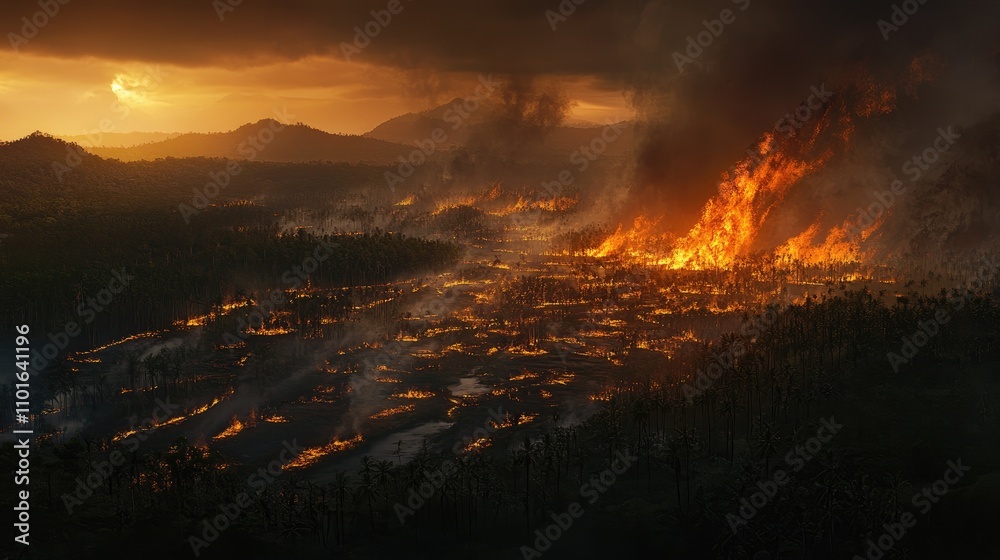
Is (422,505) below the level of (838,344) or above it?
below

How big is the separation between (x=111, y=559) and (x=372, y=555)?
3329cm

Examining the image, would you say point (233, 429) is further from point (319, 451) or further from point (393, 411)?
point (393, 411)

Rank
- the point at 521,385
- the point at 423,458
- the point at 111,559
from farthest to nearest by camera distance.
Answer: the point at 521,385 → the point at 423,458 → the point at 111,559

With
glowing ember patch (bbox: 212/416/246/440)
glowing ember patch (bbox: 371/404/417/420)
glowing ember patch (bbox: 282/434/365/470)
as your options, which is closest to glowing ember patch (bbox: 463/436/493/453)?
glowing ember patch (bbox: 282/434/365/470)

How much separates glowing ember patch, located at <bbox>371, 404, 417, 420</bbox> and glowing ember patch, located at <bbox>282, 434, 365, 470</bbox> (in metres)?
10.5

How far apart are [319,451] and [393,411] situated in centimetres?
2326

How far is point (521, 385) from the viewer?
617 ft

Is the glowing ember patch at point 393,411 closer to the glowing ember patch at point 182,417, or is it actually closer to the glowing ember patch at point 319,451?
the glowing ember patch at point 319,451

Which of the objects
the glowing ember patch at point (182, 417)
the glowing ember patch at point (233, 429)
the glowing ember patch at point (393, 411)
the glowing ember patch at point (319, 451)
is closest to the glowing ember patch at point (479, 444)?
the glowing ember patch at point (319, 451)

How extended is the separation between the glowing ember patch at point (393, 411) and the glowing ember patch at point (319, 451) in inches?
415

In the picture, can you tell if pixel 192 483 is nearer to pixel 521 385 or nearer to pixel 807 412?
pixel 521 385

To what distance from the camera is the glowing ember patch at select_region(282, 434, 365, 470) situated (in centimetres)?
14625

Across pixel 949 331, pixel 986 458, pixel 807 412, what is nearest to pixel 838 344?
pixel 949 331

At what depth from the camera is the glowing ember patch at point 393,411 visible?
170m
